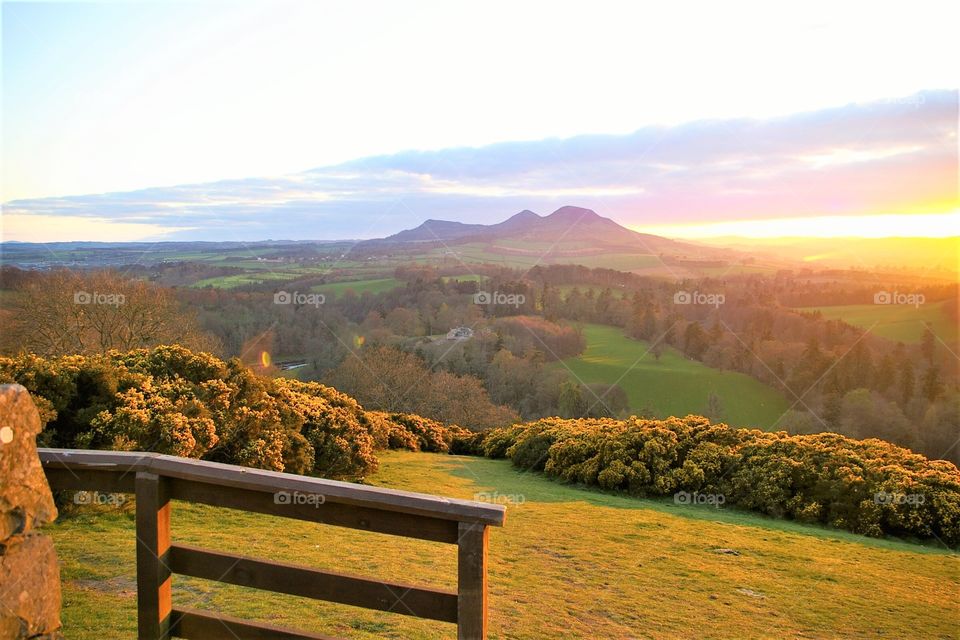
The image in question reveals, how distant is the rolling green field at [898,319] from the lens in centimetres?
2825

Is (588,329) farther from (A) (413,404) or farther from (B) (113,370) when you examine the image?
(B) (113,370)

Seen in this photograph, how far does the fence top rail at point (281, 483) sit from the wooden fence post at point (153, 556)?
0.12 m

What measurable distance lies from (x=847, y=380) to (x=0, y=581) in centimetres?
3453

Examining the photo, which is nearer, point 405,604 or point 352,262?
point 405,604

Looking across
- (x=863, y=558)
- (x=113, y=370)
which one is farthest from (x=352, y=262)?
(x=863, y=558)

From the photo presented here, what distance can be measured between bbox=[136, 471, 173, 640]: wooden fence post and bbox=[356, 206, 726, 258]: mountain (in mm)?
45615

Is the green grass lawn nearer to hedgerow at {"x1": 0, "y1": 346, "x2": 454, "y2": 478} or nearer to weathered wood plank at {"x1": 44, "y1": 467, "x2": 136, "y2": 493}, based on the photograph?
hedgerow at {"x1": 0, "y1": 346, "x2": 454, "y2": 478}

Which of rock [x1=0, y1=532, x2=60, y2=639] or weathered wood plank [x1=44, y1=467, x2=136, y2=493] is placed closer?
rock [x1=0, y1=532, x2=60, y2=639]

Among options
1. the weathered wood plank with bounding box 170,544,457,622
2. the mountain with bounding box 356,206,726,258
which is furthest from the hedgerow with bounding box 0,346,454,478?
the mountain with bounding box 356,206,726,258

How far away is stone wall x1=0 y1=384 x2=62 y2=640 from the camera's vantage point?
2682 mm

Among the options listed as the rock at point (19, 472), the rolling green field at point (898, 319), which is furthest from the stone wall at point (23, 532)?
the rolling green field at point (898, 319)

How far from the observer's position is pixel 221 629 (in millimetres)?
3605

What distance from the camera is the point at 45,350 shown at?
2120cm

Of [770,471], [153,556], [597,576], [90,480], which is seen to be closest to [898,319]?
[770,471]
